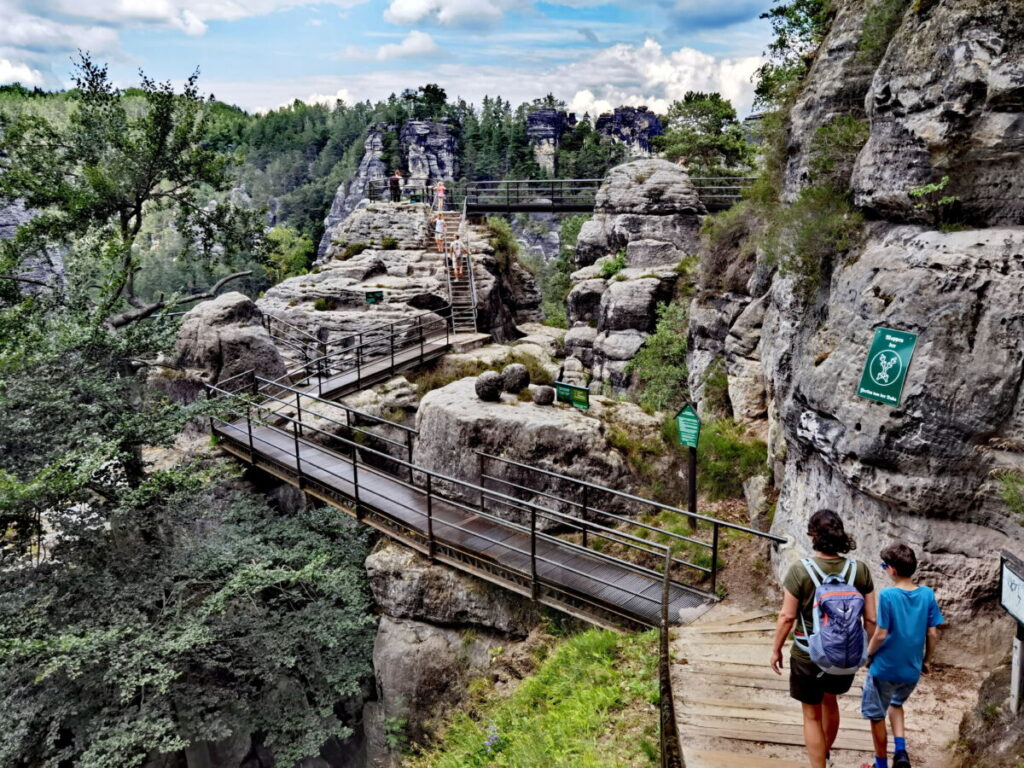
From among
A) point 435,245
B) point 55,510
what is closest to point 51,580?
point 55,510

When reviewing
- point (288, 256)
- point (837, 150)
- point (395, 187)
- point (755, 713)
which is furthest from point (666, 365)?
point (288, 256)

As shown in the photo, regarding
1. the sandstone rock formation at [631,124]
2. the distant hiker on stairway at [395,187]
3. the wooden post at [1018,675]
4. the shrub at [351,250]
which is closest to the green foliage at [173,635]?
the wooden post at [1018,675]

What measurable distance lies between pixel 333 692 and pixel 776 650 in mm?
7678

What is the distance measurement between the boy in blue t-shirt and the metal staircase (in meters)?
16.1

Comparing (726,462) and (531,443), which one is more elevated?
(531,443)

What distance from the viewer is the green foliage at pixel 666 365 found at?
46.9 ft

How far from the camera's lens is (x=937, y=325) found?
5.39 m

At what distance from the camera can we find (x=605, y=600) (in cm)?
755

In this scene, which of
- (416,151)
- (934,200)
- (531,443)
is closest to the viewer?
(934,200)

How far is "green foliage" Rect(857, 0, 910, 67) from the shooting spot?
22.3ft

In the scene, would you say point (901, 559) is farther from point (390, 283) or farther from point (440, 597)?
point (390, 283)

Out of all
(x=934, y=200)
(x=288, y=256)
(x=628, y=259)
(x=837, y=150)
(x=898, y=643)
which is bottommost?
(x=288, y=256)

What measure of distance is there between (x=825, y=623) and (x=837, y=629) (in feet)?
0.21

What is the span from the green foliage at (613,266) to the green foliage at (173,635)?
1190 cm
